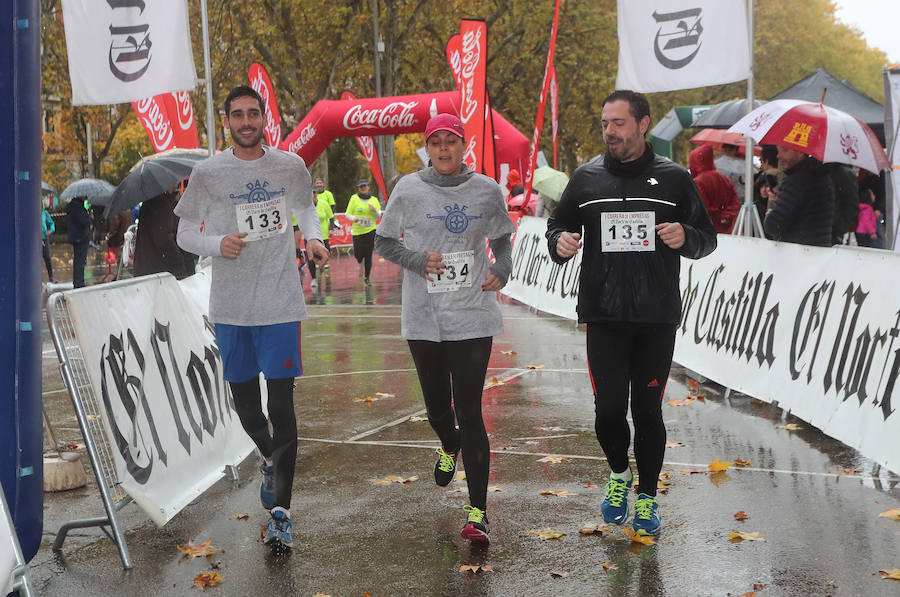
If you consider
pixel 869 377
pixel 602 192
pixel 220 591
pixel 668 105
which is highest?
pixel 668 105

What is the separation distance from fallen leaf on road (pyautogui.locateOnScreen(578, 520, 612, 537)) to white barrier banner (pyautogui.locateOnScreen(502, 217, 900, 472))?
1763 millimetres

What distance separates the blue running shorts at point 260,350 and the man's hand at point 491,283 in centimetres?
95

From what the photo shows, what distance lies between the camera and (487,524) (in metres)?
5.38

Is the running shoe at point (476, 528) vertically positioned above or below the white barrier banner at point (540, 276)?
below

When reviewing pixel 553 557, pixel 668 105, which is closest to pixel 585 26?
pixel 668 105

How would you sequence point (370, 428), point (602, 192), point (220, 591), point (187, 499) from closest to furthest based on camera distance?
point (220, 591) < point (602, 192) < point (187, 499) < point (370, 428)

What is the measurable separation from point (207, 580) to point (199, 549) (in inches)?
18.6

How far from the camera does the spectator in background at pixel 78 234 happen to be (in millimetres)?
20781

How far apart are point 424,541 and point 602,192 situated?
6.07 feet

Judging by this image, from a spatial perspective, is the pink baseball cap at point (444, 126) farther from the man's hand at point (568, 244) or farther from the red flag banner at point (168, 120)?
the red flag banner at point (168, 120)

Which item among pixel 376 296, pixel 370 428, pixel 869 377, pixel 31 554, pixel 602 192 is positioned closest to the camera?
pixel 31 554

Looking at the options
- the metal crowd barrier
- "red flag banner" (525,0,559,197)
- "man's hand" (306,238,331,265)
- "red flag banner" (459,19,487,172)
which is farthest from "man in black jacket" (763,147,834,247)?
"red flag banner" (525,0,559,197)

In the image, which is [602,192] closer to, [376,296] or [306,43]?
[376,296]

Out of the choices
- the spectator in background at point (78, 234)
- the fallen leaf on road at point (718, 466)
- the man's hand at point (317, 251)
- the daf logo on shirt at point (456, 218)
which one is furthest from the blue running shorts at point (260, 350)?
the spectator in background at point (78, 234)
